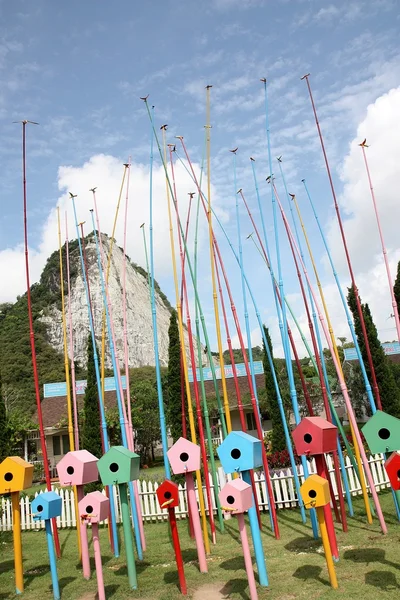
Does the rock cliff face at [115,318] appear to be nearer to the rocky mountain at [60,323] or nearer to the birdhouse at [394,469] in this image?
the rocky mountain at [60,323]

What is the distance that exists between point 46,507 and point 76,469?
651mm

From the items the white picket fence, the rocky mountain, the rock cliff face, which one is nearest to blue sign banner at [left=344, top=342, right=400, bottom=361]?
the white picket fence

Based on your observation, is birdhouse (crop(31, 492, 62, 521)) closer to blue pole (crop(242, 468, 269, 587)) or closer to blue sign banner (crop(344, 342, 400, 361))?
blue pole (crop(242, 468, 269, 587))

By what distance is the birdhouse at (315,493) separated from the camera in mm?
5547

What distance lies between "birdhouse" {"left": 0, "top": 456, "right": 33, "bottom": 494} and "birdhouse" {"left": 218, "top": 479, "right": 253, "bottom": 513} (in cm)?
322

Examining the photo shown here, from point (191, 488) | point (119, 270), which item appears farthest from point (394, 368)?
point (119, 270)

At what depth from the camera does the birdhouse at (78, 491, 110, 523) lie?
20.1 feet

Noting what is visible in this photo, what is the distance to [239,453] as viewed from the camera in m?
6.08

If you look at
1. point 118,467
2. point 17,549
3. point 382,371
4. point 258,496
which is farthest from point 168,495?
point 382,371

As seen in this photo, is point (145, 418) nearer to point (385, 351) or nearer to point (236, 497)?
point (385, 351)

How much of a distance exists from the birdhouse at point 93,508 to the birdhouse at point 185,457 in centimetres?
108

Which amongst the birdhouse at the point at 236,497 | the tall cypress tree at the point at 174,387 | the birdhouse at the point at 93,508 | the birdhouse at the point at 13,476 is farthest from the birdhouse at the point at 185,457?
the tall cypress tree at the point at 174,387

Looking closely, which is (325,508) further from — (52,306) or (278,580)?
(52,306)

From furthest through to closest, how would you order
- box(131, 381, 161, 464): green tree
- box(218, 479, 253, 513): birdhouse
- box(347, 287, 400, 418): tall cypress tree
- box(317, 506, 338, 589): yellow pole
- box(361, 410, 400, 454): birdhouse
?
1. box(131, 381, 161, 464): green tree
2. box(347, 287, 400, 418): tall cypress tree
3. box(361, 410, 400, 454): birdhouse
4. box(218, 479, 253, 513): birdhouse
5. box(317, 506, 338, 589): yellow pole
